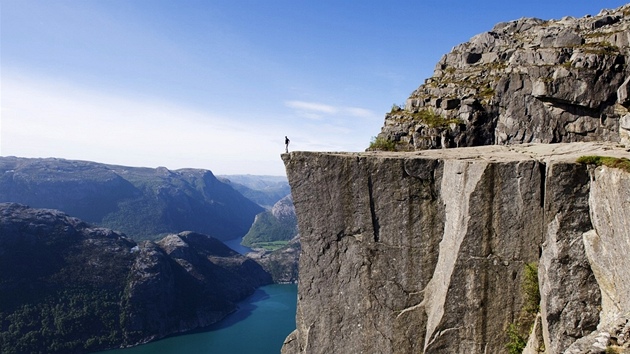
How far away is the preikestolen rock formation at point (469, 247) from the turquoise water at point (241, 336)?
113 meters

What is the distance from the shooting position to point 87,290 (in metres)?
154

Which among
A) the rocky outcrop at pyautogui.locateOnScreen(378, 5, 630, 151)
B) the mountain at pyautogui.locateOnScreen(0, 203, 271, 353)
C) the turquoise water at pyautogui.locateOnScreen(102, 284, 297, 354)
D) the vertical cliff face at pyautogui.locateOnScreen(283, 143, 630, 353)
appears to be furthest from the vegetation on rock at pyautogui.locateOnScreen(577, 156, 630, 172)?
the mountain at pyautogui.locateOnScreen(0, 203, 271, 353)

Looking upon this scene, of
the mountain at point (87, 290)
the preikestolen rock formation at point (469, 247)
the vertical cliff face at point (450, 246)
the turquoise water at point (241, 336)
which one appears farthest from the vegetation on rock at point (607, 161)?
the mountain at point (87, 290)

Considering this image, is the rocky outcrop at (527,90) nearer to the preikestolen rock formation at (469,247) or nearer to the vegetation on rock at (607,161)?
the preikestolen rock formation at (469,247)

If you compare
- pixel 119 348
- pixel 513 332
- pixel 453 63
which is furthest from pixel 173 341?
pixel 513 332

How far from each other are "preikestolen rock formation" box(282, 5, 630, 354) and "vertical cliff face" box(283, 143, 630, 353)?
0.04 metres

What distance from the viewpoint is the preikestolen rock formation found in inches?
449

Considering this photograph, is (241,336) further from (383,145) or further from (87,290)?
(383,145)

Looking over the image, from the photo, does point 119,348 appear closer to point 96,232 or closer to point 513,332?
point 96,232

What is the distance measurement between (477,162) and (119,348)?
158 m

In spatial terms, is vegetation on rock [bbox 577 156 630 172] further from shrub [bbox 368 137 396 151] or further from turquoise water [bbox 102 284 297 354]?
turquoise water [bbox 102 284 297 354]

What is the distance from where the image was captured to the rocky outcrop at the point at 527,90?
76.6 feet

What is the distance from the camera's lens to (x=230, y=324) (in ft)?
535

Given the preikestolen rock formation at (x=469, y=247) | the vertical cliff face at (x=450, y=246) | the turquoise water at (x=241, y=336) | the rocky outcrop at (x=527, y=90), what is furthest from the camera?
the turquoise water at (x=241, y=336)
